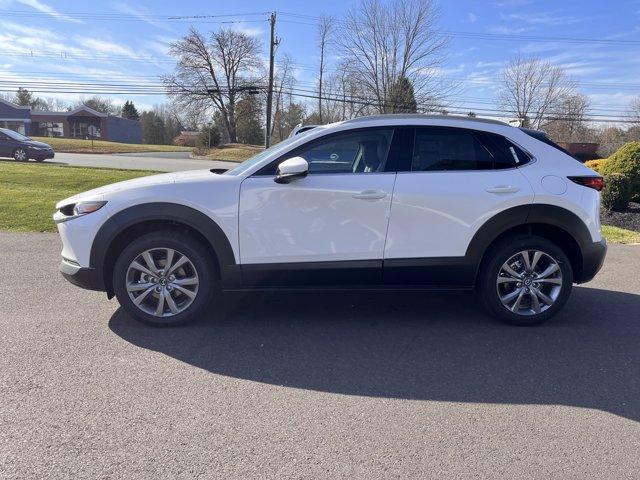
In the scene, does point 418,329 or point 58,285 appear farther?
point 58,285

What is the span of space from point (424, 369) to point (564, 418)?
38.1 inches

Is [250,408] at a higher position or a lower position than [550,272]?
lower

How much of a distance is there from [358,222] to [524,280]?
5.26ft

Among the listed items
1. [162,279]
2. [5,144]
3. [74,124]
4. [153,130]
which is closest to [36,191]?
[162,279]

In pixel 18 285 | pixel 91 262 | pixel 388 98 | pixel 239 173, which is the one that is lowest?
pixel 18 285

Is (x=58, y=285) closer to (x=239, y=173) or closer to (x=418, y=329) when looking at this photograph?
(x=239, y=173)

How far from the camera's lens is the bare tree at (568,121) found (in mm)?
50241

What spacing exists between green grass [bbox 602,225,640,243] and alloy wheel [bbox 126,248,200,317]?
745cm

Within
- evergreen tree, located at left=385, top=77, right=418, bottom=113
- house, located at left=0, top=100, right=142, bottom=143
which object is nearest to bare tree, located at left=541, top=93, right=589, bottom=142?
evergreen tree, located at left=385, top=77, right=418, bottom=113

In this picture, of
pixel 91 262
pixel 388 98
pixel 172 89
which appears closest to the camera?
pixel 91 262

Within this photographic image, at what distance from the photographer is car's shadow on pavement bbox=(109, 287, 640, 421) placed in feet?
11.2

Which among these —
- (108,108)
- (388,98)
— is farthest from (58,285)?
(108,108)

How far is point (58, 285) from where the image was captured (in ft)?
18.0

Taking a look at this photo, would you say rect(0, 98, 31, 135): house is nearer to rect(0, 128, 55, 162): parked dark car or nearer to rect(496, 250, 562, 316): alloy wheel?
rect(0, 128, 55, 162): parked dark car
